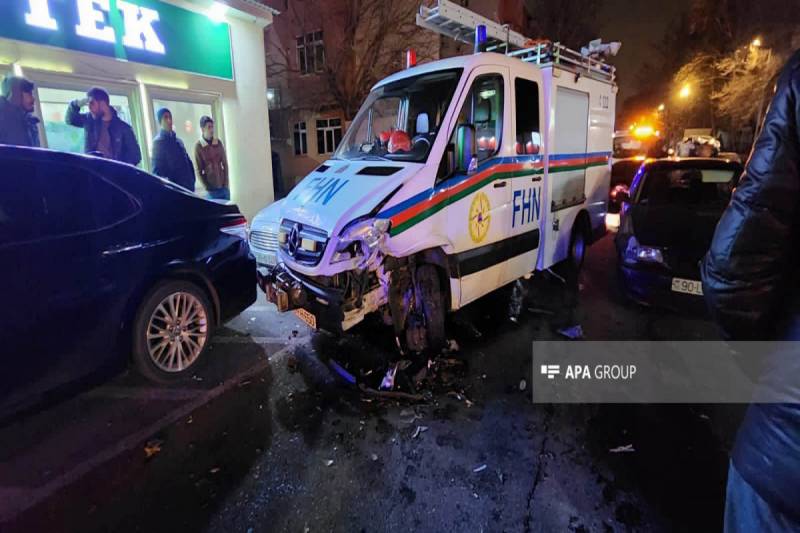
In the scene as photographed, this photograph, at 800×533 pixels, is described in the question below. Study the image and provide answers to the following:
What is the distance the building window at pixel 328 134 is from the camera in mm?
20516

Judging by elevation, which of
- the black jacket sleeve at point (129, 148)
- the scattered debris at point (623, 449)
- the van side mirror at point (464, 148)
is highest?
the black jacket sleeve at point (129, 148)

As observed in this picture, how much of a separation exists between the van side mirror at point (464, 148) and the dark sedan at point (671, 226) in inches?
87.6

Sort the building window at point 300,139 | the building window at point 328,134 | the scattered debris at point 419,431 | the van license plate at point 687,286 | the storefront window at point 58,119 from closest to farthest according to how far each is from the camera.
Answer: the scattered debris at point 419,431
the van license plate at point 687,286
the storefront window at point 58,119
the building window at point 328,134
the building window at point 300,139

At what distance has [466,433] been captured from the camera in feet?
10.1

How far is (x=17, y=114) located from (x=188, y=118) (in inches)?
156

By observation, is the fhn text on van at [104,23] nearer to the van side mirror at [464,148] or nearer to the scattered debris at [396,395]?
the van side mirror at [464,148]

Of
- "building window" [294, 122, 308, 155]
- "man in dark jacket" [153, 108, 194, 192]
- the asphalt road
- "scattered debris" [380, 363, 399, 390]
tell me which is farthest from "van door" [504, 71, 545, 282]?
"building window" [294, 122, 308, 155]

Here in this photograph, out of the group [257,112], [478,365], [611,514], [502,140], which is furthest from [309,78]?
[611,514]

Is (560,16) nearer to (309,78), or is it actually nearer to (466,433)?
(309,78)

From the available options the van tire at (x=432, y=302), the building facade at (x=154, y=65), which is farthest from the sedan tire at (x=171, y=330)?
the building facade at (x=154, y=65)

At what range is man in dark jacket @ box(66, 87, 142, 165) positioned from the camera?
5852mm

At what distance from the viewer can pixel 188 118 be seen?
9062mm

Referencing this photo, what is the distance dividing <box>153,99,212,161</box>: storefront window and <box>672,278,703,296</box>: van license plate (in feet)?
29.2

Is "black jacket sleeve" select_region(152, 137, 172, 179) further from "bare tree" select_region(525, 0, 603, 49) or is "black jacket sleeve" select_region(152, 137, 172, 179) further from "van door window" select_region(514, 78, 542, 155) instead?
"bare tree" select_region(525, 0, 603, 49)
